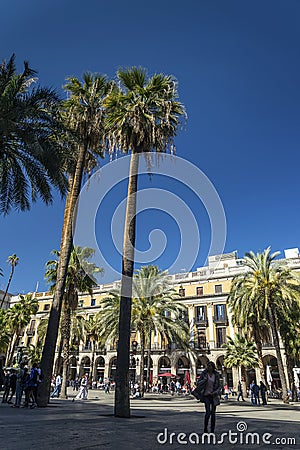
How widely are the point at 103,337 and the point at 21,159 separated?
24081 mm

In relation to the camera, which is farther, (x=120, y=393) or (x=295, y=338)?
(x=295, y=338)

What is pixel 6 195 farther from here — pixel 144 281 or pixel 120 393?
pixel 144 281

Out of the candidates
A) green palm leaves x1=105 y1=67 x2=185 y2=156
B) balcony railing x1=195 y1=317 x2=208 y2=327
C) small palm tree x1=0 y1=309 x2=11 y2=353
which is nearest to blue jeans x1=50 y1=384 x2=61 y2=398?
green palm leaves x1=105 y1=67 x2=185 y2=156

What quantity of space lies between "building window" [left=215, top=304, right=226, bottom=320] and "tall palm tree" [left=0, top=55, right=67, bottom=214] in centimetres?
4070

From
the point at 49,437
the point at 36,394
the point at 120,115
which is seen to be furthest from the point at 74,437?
the point at 120,115

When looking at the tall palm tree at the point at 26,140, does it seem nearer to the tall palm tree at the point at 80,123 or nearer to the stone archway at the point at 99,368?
the tall palm tree at the point at 80,123

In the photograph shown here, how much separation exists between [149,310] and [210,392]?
77.7 feet

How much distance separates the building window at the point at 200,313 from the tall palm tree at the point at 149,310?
1642 cm

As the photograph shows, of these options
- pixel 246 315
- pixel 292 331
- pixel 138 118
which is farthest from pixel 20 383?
pixel 292 331

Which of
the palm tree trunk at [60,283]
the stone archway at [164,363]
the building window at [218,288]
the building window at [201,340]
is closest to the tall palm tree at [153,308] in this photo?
the palm tree trunk at [60,283]

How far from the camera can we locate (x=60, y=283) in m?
15.3

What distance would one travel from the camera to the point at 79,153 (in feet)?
57.1

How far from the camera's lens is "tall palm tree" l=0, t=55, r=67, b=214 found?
1204cm

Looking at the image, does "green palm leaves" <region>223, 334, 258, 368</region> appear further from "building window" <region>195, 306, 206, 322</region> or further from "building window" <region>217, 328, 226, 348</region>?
"building window" <region>195, 306, 206, 322</region>
